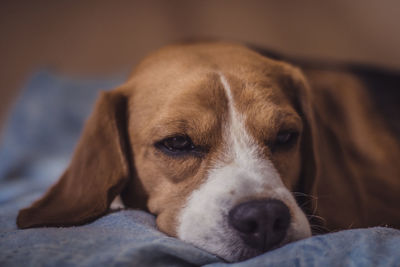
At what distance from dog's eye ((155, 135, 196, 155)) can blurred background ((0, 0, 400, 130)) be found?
2.71m

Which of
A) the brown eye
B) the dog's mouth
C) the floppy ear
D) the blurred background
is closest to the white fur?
the dog's mouth

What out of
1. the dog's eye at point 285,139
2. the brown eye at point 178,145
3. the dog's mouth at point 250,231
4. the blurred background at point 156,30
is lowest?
the dog's mouth at point 250,231

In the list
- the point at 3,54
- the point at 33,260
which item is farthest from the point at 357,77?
the point at 3,54

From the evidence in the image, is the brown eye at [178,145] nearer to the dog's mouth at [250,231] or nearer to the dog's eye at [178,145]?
the dog's eye at [178,145]

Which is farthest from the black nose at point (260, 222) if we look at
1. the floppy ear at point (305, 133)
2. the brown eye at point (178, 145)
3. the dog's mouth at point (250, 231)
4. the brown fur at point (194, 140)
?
the floppy ear at point (305, 133)

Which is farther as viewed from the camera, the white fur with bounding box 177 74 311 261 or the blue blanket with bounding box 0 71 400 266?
the white fur with bounding box 177 74 311 261

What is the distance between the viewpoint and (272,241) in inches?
52.0

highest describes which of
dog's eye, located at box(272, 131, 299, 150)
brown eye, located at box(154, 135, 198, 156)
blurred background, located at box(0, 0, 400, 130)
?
blurred background, located at box(0, 0, 400, 130)

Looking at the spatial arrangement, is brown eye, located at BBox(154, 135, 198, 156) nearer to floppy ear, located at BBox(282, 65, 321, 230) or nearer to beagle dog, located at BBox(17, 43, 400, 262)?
beagle dog, located at BBox(17, 43, 400, 262)

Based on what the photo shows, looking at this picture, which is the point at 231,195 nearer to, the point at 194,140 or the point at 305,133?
the point at 194,140

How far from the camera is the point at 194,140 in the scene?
1.61m

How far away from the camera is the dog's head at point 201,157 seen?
1376 mm

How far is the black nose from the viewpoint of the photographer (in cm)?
130

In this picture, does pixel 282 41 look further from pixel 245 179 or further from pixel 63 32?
pixel 245 179
